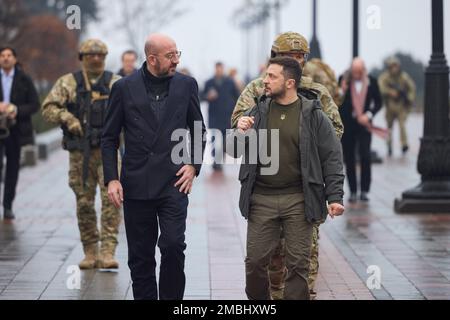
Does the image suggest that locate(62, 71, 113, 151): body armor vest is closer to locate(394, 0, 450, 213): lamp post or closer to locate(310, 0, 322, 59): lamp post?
locate(394, 0, 450, 213): lamp post

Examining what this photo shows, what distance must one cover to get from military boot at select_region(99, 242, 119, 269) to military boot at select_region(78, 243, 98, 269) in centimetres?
7

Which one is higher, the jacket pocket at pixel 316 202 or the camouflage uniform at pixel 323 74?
the camouflage uniform at pixel 323 74

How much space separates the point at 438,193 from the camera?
48.7ft

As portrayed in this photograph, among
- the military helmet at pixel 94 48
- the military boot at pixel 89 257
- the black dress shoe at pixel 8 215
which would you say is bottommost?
the black dress shoe at pixel 8 215

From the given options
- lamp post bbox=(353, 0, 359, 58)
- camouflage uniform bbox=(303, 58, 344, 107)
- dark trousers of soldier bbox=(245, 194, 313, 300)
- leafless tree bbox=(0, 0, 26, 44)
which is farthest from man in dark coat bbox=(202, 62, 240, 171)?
leafless tree bbox=(0, 0, 26, 44)

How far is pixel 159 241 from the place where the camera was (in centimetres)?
820

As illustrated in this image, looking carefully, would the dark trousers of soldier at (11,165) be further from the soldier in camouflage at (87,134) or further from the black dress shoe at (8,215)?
the soldier in camouflage at (87,134)

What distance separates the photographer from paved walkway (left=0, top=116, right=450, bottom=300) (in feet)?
31.9

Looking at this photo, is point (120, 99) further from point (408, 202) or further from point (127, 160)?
point (408, 202)

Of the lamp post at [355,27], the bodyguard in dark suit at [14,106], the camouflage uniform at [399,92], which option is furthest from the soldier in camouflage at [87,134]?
the camouflage uniform at [399,92]

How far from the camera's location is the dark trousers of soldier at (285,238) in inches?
310

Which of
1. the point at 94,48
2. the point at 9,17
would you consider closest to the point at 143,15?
the point at 9,17

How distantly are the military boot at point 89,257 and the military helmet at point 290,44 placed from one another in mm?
3036

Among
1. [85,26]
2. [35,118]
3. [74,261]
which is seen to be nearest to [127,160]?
[74,261]
